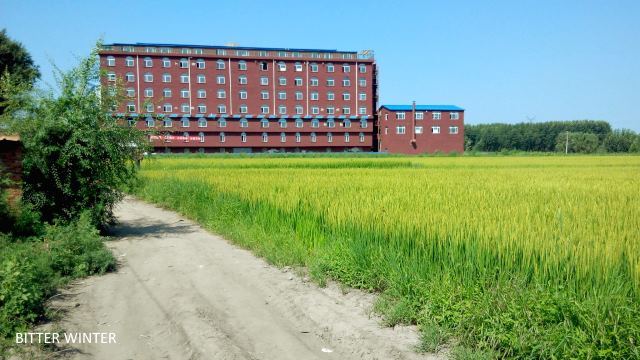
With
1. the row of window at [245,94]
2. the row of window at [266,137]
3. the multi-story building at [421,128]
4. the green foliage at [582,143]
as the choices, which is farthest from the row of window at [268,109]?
the green foliage at [582,143]

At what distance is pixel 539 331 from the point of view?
13.4 feet

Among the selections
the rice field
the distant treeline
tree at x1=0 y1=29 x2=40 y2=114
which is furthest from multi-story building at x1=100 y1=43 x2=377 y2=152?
the rice field

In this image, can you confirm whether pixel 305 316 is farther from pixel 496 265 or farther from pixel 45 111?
pixel 45 111

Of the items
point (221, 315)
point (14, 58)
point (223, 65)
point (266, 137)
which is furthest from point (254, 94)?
point (221, 315)

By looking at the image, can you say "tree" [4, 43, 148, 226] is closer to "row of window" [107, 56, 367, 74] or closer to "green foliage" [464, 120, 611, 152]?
"row of window" [107, 56, 367, 74]

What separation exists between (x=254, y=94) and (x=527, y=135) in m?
87.8

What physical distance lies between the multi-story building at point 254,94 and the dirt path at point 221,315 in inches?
2572

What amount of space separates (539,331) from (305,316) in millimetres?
2898

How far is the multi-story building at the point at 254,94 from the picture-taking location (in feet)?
239

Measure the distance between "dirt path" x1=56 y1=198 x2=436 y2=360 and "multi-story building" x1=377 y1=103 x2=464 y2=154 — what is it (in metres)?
70.3

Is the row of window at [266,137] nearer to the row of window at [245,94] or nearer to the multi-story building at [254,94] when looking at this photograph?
the multi-story building at [254,94]

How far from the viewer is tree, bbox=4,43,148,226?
10.7m

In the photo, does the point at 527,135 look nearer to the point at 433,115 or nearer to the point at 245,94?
the point at 433,115

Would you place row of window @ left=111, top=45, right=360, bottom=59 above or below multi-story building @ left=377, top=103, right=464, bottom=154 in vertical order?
above
